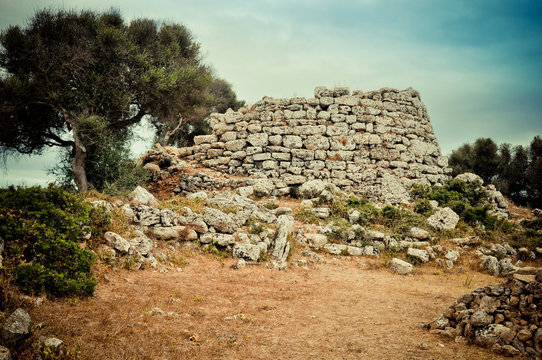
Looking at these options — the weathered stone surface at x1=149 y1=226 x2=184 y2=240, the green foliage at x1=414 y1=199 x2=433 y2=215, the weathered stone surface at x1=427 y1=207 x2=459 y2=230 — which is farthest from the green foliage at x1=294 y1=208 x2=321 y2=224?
the weathered stone surface at x1=149 y1=226 x2=184 y2=240

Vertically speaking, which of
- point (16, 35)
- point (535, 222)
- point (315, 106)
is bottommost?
point (535, 222)

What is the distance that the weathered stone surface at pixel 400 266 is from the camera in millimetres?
8820

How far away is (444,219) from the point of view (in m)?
11.7

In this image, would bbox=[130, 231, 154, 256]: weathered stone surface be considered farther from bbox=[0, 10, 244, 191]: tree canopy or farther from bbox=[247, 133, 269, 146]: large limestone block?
bbox=[247, 133, 269, 146]: large limestone block

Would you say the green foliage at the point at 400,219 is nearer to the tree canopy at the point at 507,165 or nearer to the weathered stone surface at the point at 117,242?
the weathered stone surface at the point at 117,242

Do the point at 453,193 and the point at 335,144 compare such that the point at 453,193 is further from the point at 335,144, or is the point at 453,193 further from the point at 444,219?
the point at 335,144

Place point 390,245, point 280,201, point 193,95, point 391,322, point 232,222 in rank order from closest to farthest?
point 391,322 < point 232,222 < point 390,245 < point 280,201 < point 193,95

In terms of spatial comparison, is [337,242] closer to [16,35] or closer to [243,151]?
[243,151]

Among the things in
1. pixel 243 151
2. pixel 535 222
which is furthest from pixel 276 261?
pixel 535 222

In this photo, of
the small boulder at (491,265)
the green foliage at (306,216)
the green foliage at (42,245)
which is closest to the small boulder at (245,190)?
the green foliage at (306,216)

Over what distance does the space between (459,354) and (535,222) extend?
1052 centimetres

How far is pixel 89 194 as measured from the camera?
8828 millimetres

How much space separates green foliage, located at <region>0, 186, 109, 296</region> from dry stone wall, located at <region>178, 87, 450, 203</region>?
959cm

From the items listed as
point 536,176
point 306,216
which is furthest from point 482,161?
point 306,216
